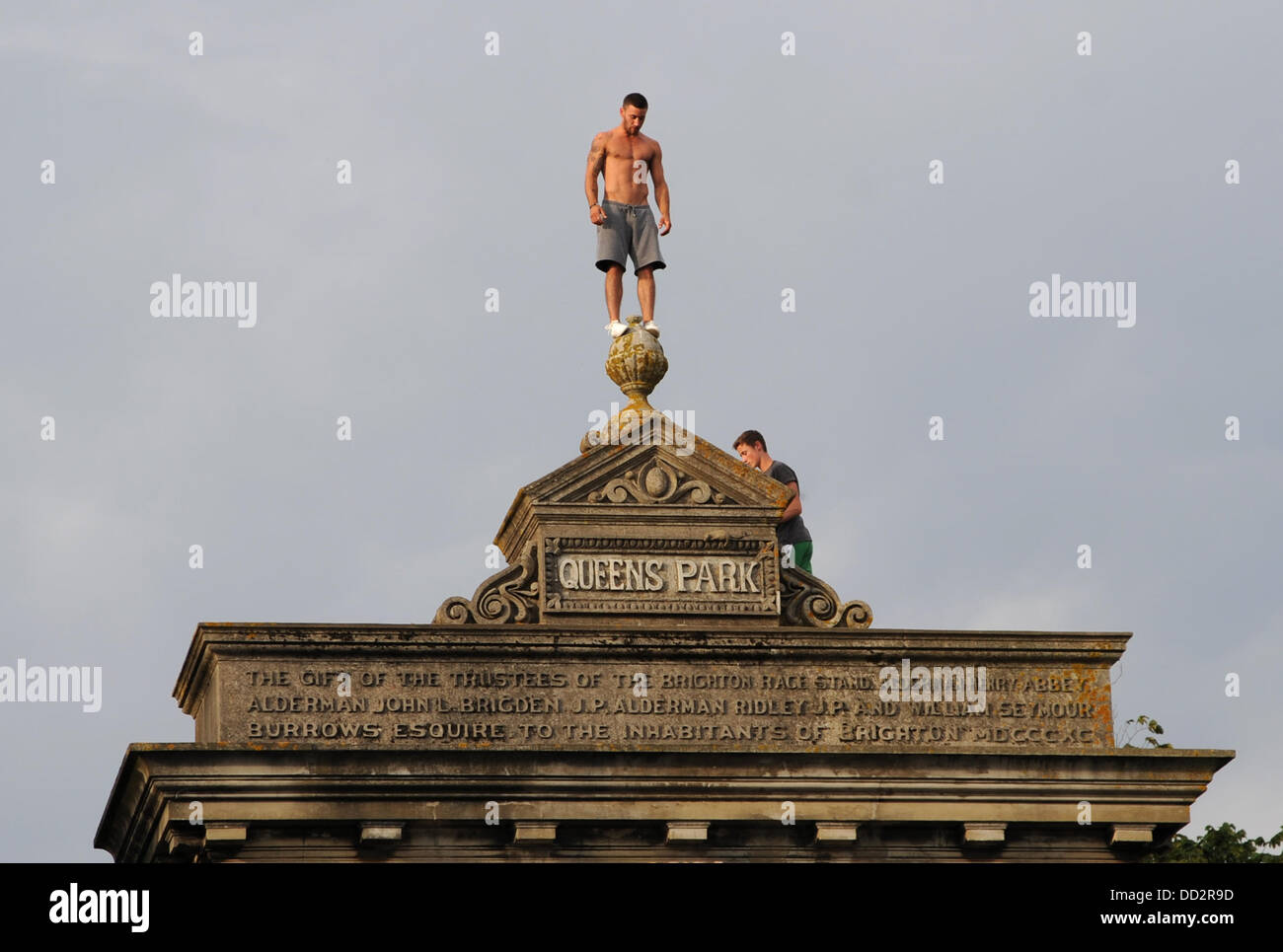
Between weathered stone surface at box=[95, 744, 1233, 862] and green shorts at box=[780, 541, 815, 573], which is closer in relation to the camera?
weathered stone surface at box=[95, 744, 1233, 862]

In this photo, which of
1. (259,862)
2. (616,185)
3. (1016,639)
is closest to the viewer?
(259,862)

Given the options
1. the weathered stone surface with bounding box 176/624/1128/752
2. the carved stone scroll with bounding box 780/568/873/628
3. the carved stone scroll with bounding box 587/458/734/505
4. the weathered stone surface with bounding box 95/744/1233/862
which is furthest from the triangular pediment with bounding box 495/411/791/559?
the weathered stone surface with bounding box 95/744/1233/862

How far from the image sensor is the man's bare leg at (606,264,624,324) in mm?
38812

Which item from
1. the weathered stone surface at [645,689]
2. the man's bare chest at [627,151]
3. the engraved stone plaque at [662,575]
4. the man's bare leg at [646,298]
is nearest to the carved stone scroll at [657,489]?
the engraved stone plaque at [662,575]

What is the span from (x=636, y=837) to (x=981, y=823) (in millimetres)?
3665

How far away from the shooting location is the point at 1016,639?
36500 millimetres

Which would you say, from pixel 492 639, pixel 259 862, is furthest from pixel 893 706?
pixel 259 862

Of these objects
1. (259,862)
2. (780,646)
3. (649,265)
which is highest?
(649,265)

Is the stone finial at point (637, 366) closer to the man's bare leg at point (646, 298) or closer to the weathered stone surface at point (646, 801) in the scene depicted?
the man's bare leg at point (646, 298)

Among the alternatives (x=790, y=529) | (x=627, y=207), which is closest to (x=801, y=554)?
(x=790, y=529)

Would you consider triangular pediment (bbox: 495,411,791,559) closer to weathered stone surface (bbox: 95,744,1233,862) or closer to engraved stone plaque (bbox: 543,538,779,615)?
engraved stone plaque (bbox: 543,538,779,615)

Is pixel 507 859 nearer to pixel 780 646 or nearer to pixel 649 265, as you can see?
pixel 780 646

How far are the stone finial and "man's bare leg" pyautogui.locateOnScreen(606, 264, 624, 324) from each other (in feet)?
1.69

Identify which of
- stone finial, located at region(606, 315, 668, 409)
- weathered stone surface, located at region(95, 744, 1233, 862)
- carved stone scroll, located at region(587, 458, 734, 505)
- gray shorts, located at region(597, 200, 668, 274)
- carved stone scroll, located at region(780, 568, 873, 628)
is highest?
gray shorts, located at region(597, 200, 668, 274)
